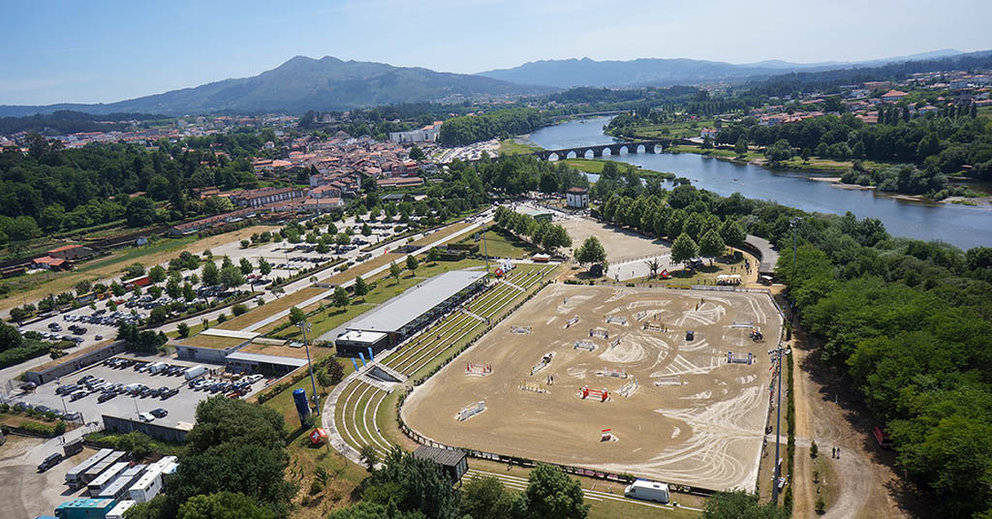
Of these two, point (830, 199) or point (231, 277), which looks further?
point (830, 199)

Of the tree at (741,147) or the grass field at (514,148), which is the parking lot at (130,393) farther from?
the tree at (741,147)

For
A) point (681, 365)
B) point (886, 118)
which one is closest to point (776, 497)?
point (681, 365)

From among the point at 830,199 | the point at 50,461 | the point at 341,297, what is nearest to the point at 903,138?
the point at 830,199

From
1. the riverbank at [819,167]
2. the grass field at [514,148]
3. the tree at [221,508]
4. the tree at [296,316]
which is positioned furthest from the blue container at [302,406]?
the grass field at [514,148]

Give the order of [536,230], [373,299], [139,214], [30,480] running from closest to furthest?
[30,480]
[373,299]
[536,230]
[139,214]

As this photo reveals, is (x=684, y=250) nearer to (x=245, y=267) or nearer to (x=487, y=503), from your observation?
(x=487, y=503)
